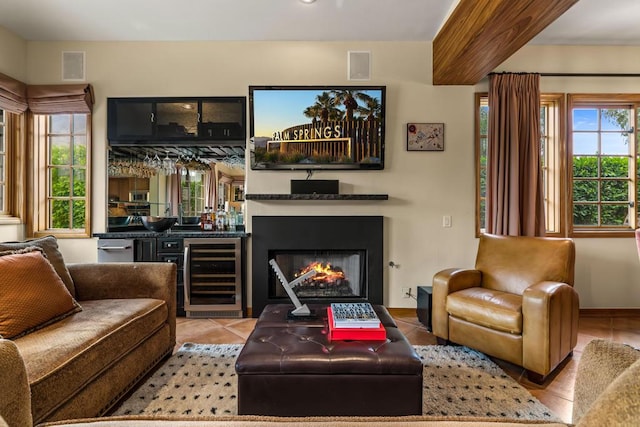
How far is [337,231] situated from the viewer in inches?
134

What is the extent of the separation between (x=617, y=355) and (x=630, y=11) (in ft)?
11.7

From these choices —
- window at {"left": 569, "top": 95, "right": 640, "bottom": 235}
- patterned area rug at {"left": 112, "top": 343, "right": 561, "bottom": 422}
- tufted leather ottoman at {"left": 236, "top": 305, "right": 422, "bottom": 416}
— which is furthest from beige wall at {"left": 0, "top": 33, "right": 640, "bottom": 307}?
tufted leather ottoman at {"left": 236, "top": 305, "right": 422, "bottom": 416}

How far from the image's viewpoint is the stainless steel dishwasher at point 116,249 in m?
3.29

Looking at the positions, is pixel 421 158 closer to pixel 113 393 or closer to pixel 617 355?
pixel 617 355

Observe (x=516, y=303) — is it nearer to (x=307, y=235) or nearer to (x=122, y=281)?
(x=307, y=235)

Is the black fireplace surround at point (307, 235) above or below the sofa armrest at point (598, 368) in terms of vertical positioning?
above

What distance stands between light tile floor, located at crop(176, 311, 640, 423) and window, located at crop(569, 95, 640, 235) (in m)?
1.05

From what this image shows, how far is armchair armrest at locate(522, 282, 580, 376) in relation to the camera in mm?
2035

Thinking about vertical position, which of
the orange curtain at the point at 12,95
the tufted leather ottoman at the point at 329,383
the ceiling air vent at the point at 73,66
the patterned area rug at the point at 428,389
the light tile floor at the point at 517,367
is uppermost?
the ceiling air vent at the point at 73,66

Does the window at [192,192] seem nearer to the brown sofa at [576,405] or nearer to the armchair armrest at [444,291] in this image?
the armchair armrest at [444,291]

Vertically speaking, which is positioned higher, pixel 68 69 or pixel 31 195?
pixel 68 69

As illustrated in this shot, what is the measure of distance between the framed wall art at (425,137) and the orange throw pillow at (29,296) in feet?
10.3

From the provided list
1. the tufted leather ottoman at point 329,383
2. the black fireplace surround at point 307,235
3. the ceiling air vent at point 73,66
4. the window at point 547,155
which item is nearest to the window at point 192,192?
the black fireplace surround at point 307,235

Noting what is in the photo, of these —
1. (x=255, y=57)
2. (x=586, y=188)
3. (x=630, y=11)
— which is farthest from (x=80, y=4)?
(x=586, y=188)
